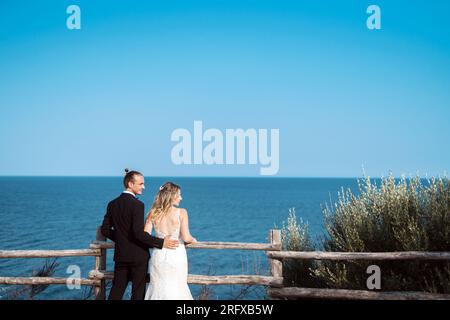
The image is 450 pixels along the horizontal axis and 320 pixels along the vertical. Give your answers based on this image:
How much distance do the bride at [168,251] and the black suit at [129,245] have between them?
0.46 ft

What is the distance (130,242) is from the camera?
5418mm

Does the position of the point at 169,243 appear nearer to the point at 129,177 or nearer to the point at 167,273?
the point at 167,273

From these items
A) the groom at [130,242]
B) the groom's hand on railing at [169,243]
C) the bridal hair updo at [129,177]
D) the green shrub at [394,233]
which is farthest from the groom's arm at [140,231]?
the green shrub at [394,233]

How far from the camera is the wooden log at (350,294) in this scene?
6.00 meters

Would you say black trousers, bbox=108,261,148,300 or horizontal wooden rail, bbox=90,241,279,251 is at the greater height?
horizontal wooden rail, bbox=90,241,279,251

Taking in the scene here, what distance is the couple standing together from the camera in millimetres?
5363

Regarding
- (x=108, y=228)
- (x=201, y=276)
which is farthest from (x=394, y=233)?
(x=108, y=228)

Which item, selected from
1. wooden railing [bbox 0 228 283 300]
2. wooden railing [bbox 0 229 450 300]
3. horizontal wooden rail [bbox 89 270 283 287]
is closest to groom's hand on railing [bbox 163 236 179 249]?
wooden railing [bbox 0 229 450 300]

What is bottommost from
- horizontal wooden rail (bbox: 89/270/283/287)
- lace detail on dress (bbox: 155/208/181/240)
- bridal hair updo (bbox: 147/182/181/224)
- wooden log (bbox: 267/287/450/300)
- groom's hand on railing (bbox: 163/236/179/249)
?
wooden log (bbox: 267/287/450/300)

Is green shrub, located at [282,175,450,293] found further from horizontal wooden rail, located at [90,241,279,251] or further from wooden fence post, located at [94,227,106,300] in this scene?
wooden fence post, located at [94,227,106,300]
